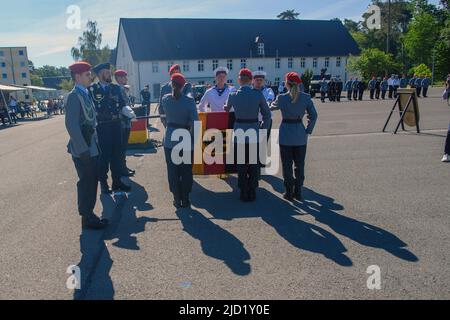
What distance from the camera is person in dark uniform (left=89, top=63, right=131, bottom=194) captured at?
709cm

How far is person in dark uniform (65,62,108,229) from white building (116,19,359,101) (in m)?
57.1

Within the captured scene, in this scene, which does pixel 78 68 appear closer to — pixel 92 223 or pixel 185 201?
pixel 92 223

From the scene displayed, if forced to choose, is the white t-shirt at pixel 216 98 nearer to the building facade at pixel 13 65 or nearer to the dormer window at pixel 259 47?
the dormer window at pixel 259 47

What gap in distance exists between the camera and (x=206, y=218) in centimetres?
593

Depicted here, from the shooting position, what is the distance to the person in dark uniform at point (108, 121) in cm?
709

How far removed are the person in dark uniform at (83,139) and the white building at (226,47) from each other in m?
57.1

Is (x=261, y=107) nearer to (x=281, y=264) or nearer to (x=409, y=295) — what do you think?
(x=281, y=264)

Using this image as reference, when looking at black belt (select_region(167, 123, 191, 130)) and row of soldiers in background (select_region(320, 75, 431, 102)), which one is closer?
black belt (select_region(167, 123, 191, 130))

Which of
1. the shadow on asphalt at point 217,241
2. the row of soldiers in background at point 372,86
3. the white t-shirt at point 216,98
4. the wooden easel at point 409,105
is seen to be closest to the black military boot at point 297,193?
the shadow on asphalt at point 217,241

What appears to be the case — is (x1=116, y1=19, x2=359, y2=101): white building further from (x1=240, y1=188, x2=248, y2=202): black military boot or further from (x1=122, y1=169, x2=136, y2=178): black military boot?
(x1=240, y1=188, x2=248, y2=202): black military boot

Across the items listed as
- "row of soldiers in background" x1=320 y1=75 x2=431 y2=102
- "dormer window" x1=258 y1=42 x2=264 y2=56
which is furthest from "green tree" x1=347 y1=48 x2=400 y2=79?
"row of soldiers in background" x1=320 y1=75 x2=431 y2=102

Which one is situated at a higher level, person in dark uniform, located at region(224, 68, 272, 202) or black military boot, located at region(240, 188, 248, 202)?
person in dark uniform, located at region(224, 68, 272, 202)

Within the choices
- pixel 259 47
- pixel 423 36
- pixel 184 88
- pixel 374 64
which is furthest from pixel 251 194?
pixel 423 36

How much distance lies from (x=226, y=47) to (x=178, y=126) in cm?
6420
